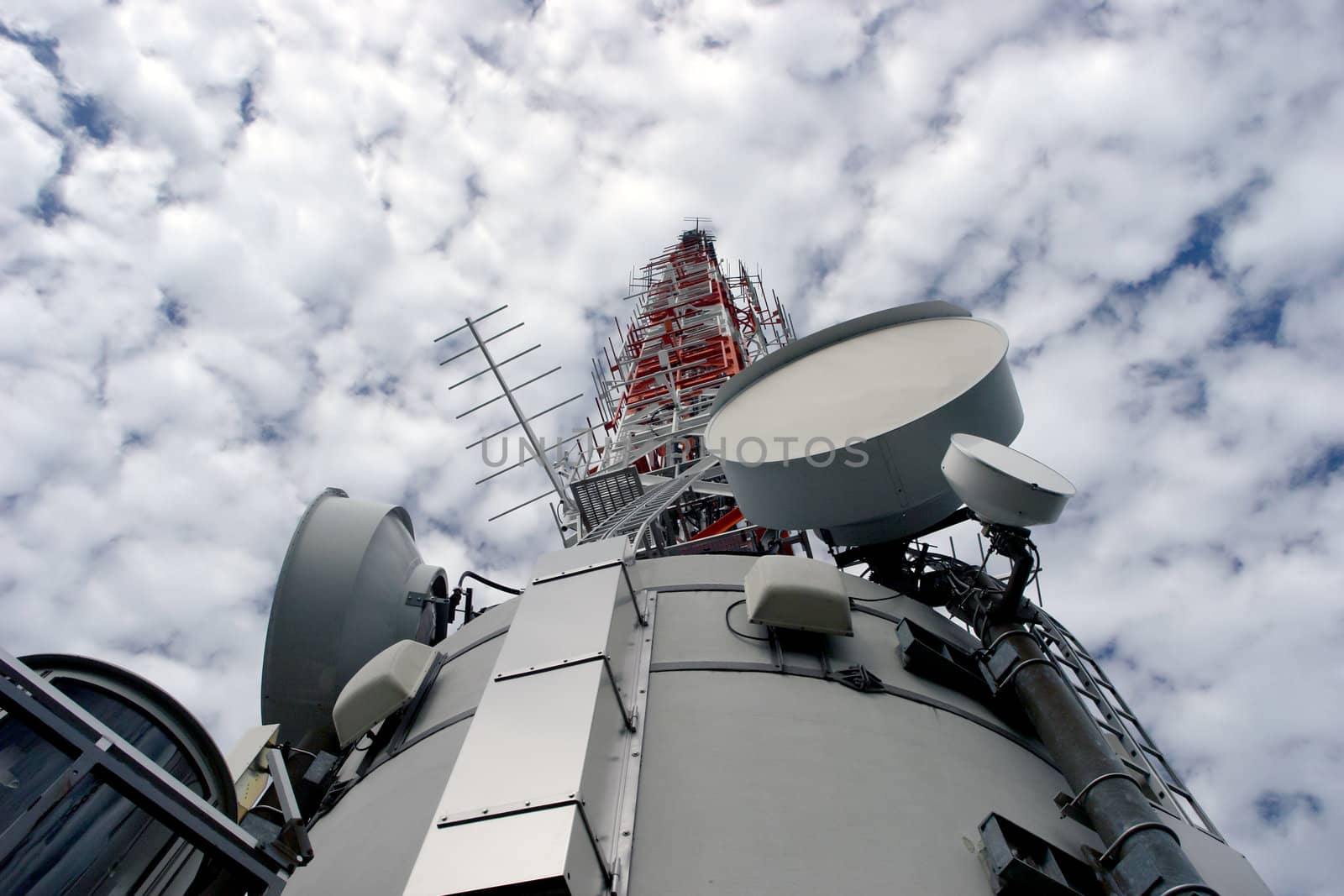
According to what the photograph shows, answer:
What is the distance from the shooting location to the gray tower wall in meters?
3.36

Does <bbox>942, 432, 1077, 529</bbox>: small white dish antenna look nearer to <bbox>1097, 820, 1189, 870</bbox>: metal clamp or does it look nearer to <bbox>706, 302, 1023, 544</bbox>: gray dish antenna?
<bbox>706, 302, 1023, 544</bbox>: gray dish antenna

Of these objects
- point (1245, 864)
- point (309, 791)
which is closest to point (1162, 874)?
point (1245, 864)

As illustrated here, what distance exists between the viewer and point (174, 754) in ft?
9.62

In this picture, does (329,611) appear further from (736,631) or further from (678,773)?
(678,773)

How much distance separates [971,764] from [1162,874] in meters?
1.00

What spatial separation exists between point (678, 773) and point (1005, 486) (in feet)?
7.93

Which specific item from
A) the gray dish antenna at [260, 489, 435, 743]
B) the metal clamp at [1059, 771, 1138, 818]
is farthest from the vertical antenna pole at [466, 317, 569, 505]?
the metal clamp at [1059, 771, 1138, 818]

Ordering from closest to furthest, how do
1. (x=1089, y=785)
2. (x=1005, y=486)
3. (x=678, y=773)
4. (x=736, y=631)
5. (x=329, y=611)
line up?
(x=678, y=773), (x=1089, y=785), (x=1005, y=486), (x=736, y=631), (x=329, y=611)

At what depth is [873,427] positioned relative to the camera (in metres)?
5.91

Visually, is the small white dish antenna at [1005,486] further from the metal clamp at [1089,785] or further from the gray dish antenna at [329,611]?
the gray dish antenna at [329,611]

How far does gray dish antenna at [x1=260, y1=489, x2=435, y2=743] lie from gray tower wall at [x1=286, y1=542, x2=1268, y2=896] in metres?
2.09

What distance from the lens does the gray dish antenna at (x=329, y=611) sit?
7055 mm

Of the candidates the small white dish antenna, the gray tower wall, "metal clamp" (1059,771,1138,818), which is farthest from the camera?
the small white dish antenna

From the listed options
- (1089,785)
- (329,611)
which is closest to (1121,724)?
(1089,785)
